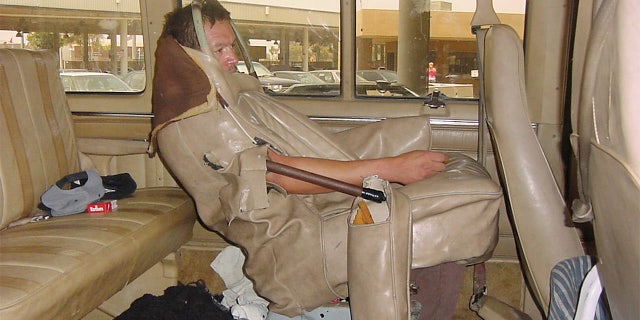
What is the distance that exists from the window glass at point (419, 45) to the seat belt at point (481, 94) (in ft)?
1.00

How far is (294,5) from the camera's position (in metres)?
2.92

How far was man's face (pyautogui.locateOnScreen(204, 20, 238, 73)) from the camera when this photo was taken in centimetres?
221

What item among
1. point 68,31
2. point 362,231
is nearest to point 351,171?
point 362,231

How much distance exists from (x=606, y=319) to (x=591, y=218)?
0.28m

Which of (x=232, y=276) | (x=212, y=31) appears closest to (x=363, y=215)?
(x=212, y=31)

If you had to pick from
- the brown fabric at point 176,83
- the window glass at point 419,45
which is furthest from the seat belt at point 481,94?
the brown fabric at point 176,83

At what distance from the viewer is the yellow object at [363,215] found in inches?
71.4

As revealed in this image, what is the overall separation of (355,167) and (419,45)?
1.05m

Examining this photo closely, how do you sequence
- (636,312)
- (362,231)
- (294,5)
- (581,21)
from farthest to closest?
(294,5) → (581,21) → (362,231) → (636,312)

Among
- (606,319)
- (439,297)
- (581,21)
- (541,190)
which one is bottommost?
(439,297)

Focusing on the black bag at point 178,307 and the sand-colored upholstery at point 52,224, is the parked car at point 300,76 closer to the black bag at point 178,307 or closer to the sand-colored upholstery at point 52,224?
the sand-colored upholstery at point 52,224

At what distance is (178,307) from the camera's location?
2.60m

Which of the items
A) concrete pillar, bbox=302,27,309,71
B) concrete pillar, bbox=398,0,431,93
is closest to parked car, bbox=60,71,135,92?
concrete pillar, bbox=302,27,309,71

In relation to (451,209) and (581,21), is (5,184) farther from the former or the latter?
(581,21)
